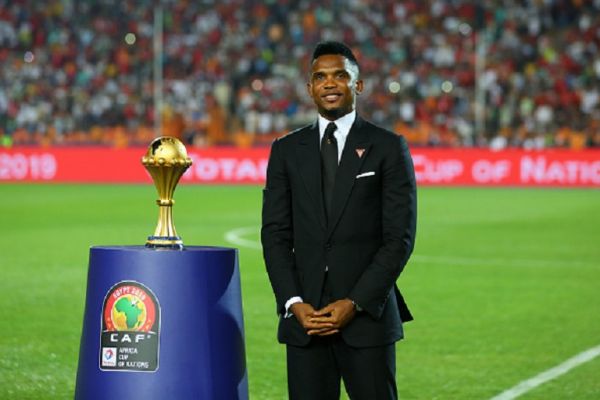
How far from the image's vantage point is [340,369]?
180 inches

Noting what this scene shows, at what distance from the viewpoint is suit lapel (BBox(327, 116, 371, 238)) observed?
4.43 m

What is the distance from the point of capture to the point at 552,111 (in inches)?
1297

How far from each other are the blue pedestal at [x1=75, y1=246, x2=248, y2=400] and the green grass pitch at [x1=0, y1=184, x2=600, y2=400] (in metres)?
2.52

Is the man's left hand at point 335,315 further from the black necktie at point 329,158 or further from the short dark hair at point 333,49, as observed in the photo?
the short dark hair at point 333,49

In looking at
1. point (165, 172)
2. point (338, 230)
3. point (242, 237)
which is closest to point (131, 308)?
point (165, 172)

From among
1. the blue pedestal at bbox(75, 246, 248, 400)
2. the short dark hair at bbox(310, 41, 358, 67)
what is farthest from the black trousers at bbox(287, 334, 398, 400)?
the short dark hair at bbox(310, 41, 358, 67)

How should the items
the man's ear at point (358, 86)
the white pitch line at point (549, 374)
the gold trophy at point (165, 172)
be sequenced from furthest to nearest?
the white pitch line at point (549, 374)
the gold trophy at point (165, 172)
the man's ear at point (358, 86)

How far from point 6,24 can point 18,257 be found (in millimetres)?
25633

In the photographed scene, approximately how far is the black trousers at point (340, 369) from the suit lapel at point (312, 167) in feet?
1.48

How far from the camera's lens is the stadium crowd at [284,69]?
33.1 m

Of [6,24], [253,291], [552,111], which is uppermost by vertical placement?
[6,24]

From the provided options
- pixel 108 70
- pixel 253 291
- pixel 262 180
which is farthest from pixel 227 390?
pixel 108 70

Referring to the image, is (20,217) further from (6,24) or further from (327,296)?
(6,24)

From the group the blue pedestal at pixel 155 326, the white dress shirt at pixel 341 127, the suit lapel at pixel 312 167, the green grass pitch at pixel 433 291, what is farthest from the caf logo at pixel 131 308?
the green grass pitch at pixel 433 291
